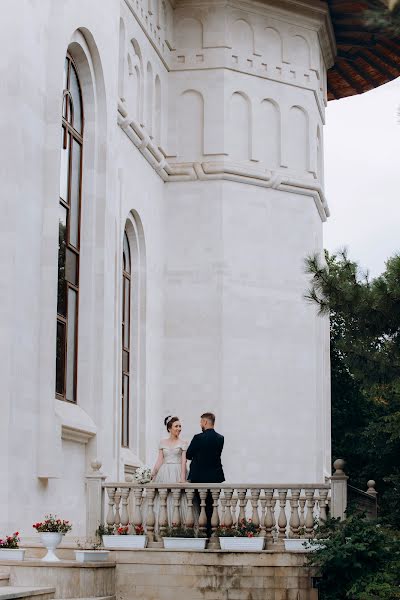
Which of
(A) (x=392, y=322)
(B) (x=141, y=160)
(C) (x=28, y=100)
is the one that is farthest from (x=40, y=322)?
(B) (x=141, y=160)

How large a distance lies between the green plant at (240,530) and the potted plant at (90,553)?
1.51m

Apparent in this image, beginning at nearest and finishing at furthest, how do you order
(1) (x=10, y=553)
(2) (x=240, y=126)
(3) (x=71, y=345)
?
(1) (x=10, y=553)
(3) (x=71, y=345)
(2) (x=240, y=126)

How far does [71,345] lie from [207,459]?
331cm


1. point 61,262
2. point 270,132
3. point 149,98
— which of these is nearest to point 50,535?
point 61,262

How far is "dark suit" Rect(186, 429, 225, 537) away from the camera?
15.6 metres

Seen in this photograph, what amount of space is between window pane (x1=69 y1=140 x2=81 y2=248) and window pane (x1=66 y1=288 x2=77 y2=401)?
886 millimetres

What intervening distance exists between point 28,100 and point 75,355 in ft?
14.6

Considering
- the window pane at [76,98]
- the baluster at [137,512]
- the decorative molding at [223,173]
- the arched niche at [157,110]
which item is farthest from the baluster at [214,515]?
the arched niche at [157,110]

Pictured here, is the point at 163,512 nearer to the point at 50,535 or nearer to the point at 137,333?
the point at 50,535

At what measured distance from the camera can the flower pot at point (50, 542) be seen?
13.2m

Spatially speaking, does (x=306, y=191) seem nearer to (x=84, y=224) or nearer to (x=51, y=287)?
(x=84, y=224)

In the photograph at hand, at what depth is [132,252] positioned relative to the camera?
23.5 meters

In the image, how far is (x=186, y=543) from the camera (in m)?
15.0

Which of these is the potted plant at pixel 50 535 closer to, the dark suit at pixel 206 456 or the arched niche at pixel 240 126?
the dark suit at pixel 206 456
